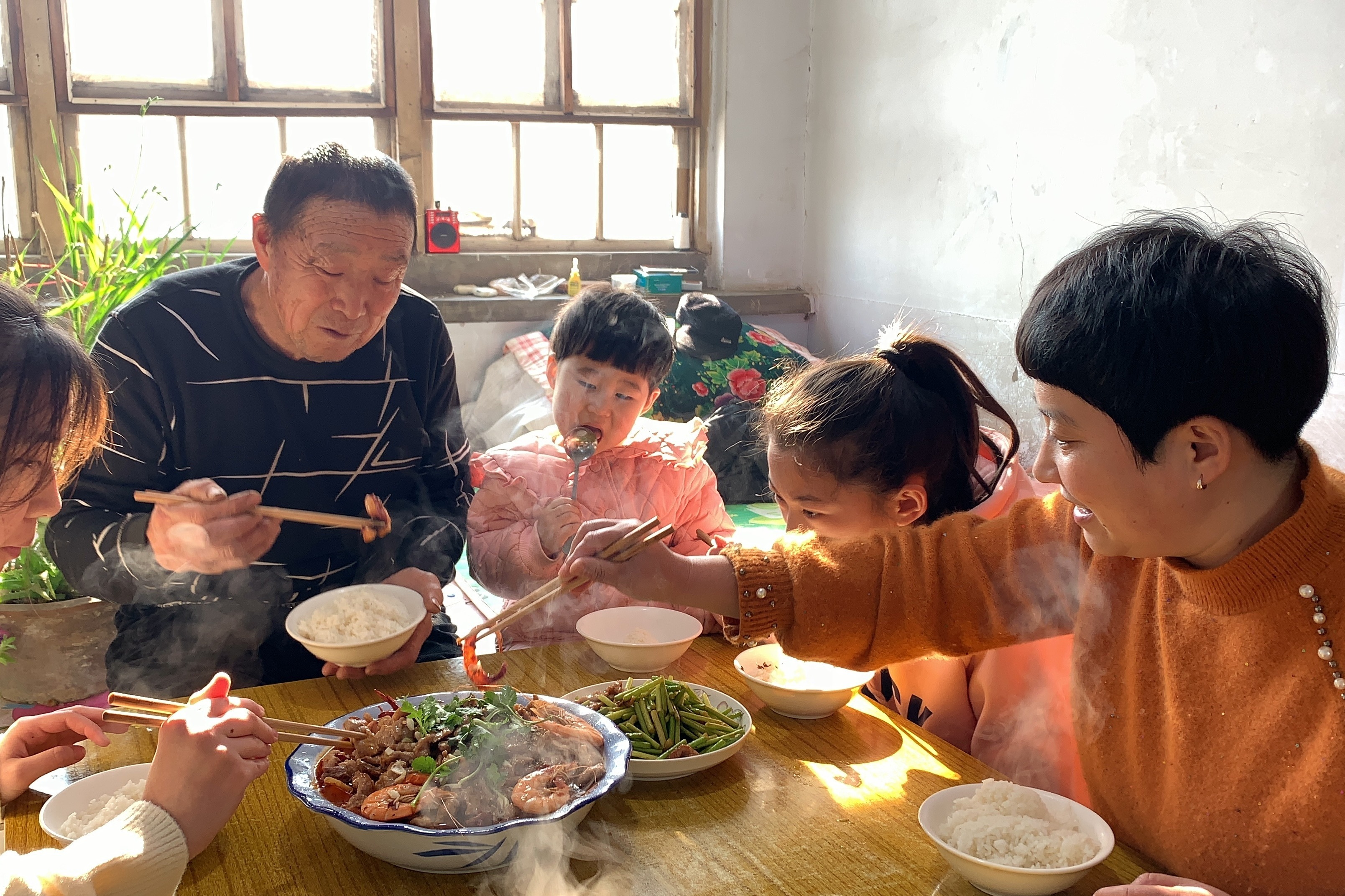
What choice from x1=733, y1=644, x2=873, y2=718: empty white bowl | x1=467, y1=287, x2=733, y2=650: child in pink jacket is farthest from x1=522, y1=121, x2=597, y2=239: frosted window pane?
x1=733, y1=644, x2=873, y2=718: empty white bowl

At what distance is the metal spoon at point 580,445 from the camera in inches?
117

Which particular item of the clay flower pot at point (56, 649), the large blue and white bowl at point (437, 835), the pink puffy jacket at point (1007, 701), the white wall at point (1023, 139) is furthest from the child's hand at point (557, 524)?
the white wall at point (1023, 139)

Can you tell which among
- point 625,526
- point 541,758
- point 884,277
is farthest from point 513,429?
point 541,758

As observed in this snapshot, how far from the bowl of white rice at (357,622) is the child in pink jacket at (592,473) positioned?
1.67ft

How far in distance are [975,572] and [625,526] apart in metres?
0.67

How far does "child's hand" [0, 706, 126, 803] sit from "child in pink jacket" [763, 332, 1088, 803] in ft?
4.49

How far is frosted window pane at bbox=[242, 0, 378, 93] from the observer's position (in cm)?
587

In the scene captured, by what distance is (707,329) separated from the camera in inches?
229

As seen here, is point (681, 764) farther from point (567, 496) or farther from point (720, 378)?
point (720, 378)

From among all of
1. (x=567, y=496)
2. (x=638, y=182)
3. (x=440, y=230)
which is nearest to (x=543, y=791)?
(x=567, y=496)

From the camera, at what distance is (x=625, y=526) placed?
2.01 meters

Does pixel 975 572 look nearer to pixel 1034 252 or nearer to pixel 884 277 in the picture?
pixel 1034 252

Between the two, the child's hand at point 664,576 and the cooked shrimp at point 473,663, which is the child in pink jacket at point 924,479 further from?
the cooked shrimp at point 473,663

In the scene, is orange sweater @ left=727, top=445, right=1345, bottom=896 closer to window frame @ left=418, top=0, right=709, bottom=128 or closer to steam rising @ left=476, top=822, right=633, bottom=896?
steam rising @ left=476, top=822, right=633, bottom=896
